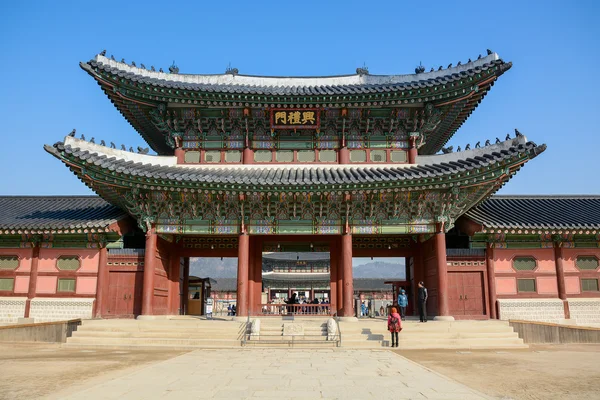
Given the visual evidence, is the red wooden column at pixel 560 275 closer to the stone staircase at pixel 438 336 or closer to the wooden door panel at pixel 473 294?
the wooden door panel at pixel 473 294

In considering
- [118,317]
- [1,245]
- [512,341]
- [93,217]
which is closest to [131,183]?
[93,217]

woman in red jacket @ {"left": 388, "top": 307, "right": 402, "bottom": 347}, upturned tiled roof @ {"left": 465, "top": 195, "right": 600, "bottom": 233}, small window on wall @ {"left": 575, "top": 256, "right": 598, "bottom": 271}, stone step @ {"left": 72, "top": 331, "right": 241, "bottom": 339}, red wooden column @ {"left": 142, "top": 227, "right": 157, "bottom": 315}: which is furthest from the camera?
small window on wall @ {"left": 575, "top": 256, "right": 598, "bottom": 271}

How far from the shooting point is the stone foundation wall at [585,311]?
21.2 m

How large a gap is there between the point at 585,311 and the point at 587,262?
2339 millimetres

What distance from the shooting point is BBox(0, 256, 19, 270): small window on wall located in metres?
21.8

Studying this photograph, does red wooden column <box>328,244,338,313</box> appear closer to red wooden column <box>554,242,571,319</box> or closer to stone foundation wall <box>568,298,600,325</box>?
red wooden column <box>554,242,571,319</box>

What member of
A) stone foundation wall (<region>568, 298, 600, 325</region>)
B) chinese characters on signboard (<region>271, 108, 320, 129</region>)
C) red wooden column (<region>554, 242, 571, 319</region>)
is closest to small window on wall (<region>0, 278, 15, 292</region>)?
chinese characters on signboard (<region>271, 108, 320, 129</region>)

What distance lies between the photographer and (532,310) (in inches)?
832

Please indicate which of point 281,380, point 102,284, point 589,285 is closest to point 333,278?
point 102,284

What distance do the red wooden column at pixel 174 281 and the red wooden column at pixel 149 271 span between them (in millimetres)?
2530

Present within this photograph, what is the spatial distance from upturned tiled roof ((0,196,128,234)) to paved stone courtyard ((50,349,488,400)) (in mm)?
9802

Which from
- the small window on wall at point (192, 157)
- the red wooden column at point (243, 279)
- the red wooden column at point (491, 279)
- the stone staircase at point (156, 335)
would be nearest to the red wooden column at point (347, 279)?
the red wooden column at point (243, 279)

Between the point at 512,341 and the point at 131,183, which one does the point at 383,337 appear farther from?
the point at 131,183

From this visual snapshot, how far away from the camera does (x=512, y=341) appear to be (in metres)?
17.8
